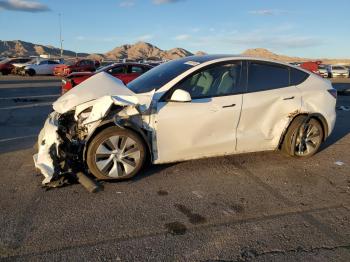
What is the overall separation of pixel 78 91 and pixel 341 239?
3723 mm

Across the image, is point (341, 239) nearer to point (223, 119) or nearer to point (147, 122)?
point (223, 119)

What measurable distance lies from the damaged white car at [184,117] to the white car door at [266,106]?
2cm

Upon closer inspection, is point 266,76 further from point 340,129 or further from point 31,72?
point 31,72

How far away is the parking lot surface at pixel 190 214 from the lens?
3.35 metres

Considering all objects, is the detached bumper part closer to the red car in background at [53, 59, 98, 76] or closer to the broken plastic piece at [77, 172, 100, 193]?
the broken plastic piece at [77, 172, 100, 193]

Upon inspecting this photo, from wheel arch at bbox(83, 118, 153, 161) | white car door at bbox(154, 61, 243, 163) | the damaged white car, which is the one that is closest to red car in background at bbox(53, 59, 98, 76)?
the damaged white car

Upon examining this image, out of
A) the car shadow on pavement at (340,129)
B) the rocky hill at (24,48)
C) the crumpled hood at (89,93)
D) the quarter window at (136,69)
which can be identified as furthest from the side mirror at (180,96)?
the rocky hill at (24,48)

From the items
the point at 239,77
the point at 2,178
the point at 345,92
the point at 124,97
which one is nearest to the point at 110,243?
the point at 124,97

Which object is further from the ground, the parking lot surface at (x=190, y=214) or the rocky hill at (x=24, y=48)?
the rocky hill at (x=24, y=48)

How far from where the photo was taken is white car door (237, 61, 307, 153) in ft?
18.3

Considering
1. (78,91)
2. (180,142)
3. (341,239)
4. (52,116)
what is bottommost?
(341,239)

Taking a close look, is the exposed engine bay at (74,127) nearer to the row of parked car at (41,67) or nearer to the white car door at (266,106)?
the white car door at (266,106)

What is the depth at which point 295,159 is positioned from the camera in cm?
612

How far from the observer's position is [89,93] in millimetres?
5117
